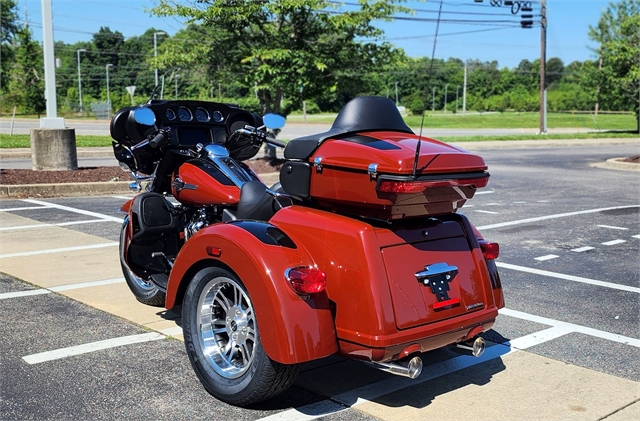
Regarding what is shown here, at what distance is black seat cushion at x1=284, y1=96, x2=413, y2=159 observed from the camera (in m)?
4.00

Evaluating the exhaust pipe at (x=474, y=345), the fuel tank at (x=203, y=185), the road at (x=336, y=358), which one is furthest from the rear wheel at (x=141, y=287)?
the exhaust pipe at (x=474, y=345)

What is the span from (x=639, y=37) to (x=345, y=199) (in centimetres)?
3530

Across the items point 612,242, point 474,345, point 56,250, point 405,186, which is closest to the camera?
point 405,186

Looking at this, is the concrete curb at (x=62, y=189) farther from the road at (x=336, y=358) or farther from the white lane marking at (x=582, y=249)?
the white lane marking at (x=582, y=249)

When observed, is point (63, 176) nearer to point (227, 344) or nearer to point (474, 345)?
point (227, 344)

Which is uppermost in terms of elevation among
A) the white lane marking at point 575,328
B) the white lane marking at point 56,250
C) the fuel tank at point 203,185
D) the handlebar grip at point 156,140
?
the handlebar grip at point 156,140

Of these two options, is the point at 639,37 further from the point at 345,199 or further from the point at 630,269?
the point at 345,199

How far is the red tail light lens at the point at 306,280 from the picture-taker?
355 cm

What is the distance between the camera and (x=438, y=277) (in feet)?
12.4

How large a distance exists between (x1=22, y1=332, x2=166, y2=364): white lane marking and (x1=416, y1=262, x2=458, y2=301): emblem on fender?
7.10ft

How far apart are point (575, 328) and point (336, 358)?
200 cm

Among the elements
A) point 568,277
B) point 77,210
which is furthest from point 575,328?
point 77,210

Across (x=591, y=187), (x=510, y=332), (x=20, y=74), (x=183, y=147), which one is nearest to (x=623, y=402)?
(x=510, y=332)

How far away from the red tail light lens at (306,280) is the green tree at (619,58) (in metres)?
35.7
